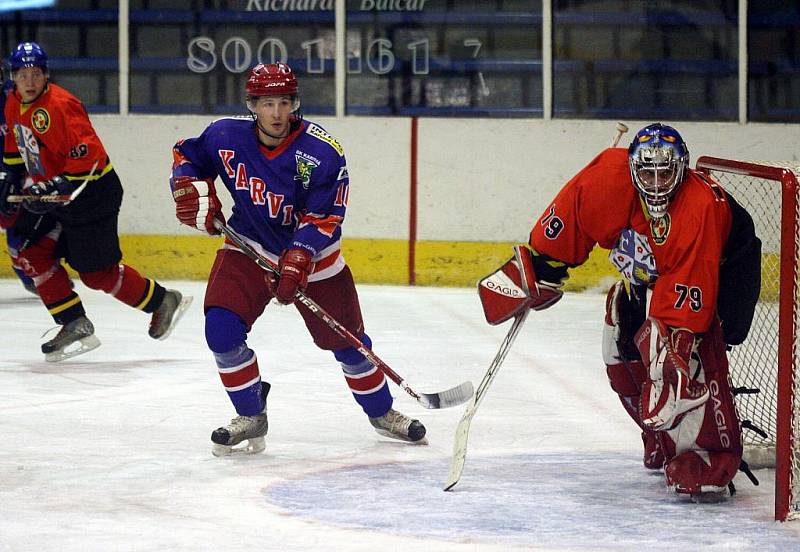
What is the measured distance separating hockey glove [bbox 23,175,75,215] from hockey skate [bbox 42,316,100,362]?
426mm

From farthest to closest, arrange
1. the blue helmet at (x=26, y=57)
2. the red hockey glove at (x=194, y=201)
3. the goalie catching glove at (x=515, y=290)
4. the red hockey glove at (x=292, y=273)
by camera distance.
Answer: the blue helmet at (x=26, y=57) → the red hockey glove at (x=194, y=201) → the red hockey glove at (x=292, y=273) → the goalie catching glove at (x=515, y=290)

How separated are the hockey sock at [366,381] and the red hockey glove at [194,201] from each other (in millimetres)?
474

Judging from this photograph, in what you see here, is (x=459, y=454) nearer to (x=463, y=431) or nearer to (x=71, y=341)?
(x=463, y=431)

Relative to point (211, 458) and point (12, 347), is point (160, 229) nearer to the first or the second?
point (12, 347)

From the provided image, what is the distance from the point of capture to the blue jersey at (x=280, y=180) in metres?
3.50

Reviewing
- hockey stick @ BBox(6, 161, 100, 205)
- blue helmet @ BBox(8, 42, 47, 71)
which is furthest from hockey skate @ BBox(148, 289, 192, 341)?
blue helmet @ BBox(8, 42, 47, 71)

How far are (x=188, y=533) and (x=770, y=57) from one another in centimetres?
514

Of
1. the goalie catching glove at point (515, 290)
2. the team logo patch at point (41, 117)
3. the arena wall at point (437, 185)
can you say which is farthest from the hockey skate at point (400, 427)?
the arena wall at point (437, 185)

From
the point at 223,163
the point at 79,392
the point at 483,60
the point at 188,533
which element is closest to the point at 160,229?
the point at 483,60

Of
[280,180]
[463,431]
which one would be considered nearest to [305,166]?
[280,180]

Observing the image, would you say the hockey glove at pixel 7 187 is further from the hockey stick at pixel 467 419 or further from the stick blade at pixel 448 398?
the hockey stick at pixel 467 419

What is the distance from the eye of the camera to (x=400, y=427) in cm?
369

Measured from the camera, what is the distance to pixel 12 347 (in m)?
5.22

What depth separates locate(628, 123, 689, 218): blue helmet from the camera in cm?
290
